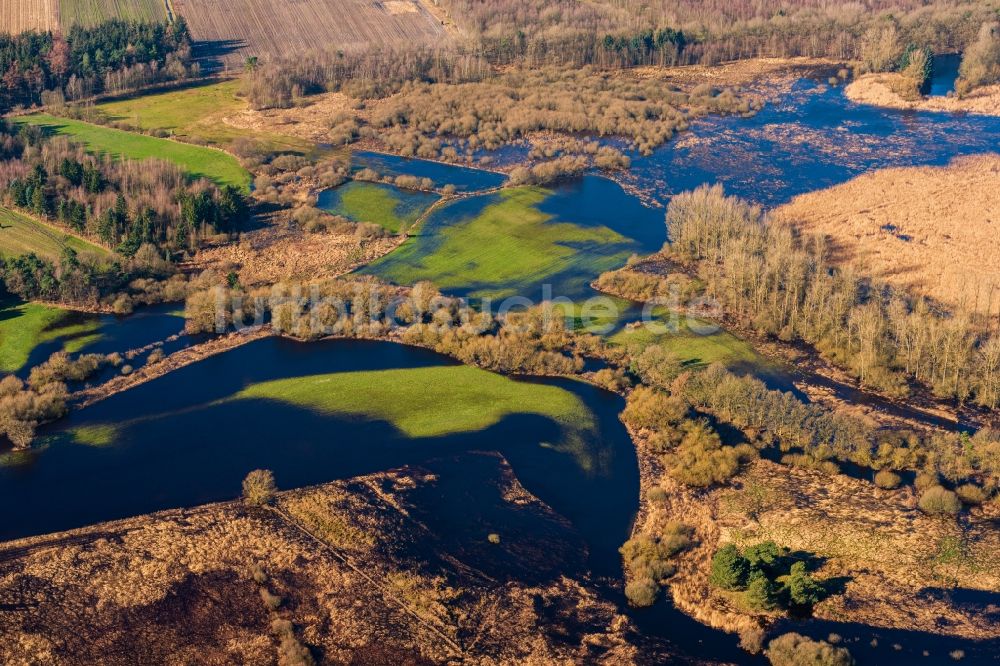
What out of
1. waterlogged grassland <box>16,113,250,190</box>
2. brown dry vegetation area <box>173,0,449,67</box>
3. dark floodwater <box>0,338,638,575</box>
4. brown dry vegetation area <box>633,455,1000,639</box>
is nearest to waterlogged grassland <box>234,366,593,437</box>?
dark floodwater <box>0,338,638,575</box>

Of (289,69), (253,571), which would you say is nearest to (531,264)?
(253,571)

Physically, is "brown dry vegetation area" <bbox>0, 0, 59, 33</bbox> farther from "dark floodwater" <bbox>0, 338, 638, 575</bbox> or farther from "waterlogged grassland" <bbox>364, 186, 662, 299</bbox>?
"dark floodwater" <bbox>0, 338, 638, 575</bbox>

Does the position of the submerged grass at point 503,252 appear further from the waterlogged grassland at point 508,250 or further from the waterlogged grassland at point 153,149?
the waterlogged grassland at point 153,149

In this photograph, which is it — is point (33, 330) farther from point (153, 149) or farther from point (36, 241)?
point (153, 149)

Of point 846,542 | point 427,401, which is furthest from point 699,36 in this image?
point 846,542

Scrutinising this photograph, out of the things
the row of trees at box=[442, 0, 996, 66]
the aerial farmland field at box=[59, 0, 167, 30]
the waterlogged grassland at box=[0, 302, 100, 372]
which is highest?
the aerial farmland field at box=[59, 0, 167, 30]

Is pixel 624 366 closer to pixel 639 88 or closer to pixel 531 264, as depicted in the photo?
pixel 531 264
